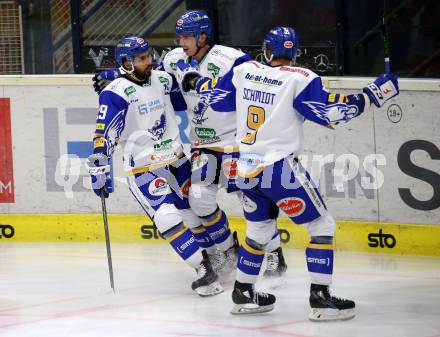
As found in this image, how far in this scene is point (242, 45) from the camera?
29.0 ft

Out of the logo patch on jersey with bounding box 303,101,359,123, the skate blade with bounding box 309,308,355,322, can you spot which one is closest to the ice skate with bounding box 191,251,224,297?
the skate blade with bounding box 309,308,355,322

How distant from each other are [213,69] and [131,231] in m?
2.09

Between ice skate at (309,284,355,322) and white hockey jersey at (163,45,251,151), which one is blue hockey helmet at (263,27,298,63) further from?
ice skate at (309,284,355,322)

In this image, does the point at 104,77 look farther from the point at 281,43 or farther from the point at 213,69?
the point at 281,43

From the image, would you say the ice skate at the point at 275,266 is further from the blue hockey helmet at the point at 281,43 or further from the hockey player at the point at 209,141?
the blue hockey helmet at the point at 281,43

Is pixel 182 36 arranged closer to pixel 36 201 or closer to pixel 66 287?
pixel 66 287

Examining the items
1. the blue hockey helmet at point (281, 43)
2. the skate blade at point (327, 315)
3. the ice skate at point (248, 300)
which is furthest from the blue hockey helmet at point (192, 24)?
the skate blade at point (327, 315)

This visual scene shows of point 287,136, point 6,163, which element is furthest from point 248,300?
point 6,163

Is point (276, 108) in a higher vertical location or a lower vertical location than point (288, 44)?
lower

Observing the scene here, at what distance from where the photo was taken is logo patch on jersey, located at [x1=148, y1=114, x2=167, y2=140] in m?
6.99

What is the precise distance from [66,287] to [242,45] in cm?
266

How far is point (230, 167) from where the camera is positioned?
716 cm

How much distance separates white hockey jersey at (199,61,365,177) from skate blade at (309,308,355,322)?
84 cm

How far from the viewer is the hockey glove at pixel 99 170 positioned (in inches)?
265
